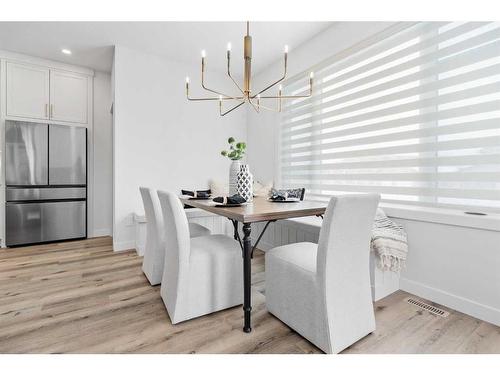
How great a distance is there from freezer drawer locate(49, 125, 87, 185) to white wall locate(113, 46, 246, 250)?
1.00 m

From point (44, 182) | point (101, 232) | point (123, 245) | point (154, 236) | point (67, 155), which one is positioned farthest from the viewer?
point (101, 232)

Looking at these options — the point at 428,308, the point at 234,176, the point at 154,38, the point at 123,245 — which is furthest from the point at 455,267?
the point at 154,38

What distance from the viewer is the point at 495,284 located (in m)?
1.62

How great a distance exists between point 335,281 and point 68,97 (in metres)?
4.54

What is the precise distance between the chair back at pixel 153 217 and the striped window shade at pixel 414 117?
1.82 meters

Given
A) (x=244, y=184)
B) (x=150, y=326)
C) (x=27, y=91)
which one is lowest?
(x=150, y=326)

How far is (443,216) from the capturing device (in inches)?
72.3

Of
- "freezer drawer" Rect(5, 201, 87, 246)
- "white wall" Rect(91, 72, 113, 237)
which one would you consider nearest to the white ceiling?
"white wall" Rect(91, 72, 113, 237)

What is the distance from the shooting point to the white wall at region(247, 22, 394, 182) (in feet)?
8.27

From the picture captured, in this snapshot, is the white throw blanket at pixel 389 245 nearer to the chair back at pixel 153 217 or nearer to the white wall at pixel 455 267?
the white wall at pixel 455 267

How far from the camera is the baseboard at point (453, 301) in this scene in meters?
1.63

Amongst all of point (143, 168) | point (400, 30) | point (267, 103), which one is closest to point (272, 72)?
point (267, 103)

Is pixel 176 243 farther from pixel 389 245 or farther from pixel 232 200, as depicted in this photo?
pixel 389 245
